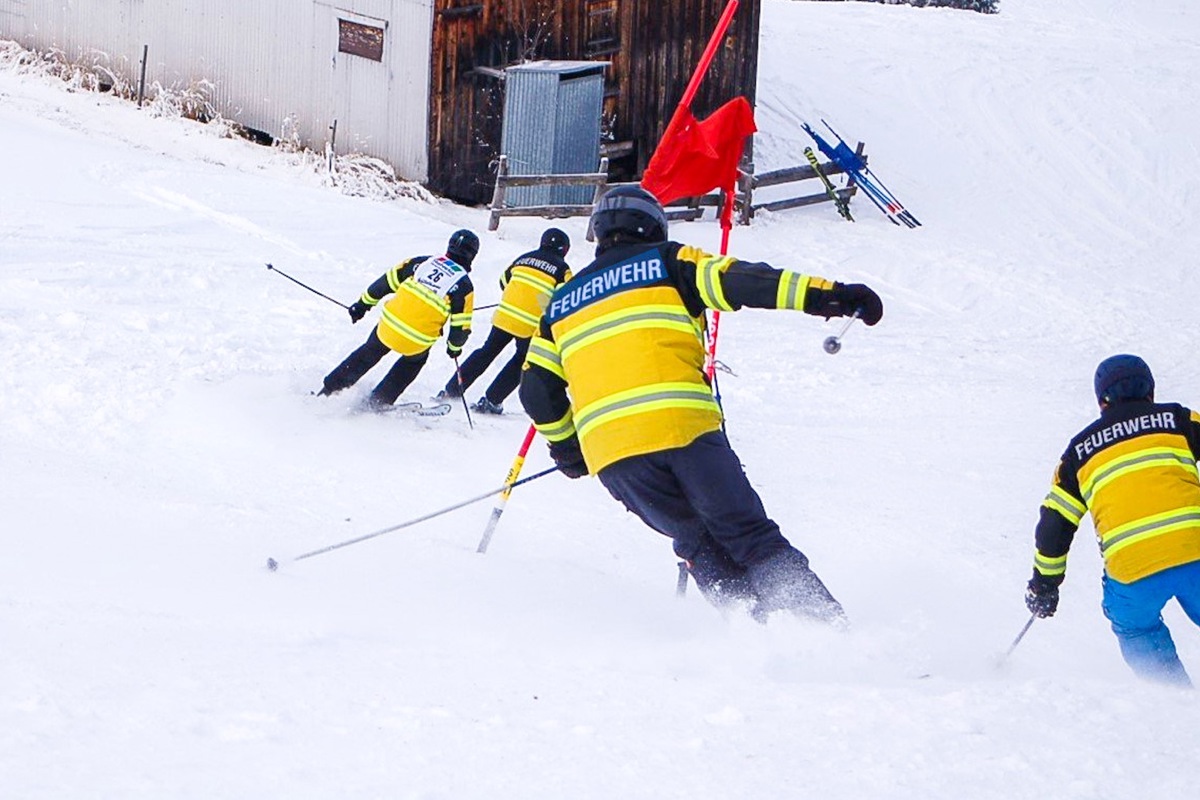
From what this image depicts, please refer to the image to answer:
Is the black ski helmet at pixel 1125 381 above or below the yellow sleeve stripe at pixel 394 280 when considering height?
above

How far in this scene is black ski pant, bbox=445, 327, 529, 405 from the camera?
9.30m

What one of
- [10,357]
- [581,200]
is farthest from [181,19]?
[10,357]

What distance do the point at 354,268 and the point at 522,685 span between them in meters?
8.89

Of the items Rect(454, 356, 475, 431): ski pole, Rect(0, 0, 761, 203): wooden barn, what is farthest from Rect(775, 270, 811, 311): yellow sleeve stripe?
Rect(0, 0, 761, 203): wooden barn

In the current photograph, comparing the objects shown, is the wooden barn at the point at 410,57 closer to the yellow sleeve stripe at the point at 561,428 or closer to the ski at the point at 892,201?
the ski at the point at 892,201

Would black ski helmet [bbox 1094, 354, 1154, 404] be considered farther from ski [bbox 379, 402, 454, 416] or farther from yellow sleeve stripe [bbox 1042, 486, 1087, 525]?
ski [bbox 379, 402, 454, 416]

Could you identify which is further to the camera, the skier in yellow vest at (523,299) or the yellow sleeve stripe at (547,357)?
the skier in yellow vest at (523,299)

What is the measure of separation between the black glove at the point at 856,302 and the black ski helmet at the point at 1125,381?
1051 millimetres

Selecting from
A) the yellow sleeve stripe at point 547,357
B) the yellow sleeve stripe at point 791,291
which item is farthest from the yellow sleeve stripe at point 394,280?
the yellow sleeve stripe at point 791,291

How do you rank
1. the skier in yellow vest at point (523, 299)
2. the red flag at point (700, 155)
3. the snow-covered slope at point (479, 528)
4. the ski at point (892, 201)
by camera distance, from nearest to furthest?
1. the snow-covered slope at point (479, 528)
2. the skier in yellow vest at point (523, 299)
3. the red flag at point (700, 155)
4. the ski at point (892, 201)

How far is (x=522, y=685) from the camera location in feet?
14.1

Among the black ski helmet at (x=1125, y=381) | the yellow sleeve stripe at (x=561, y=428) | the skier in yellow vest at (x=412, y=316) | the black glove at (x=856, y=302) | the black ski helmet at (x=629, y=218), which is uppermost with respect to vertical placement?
the black ski helmet at (x=629, y=218)

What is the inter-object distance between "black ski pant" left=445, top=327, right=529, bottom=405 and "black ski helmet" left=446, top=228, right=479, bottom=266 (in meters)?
0.71

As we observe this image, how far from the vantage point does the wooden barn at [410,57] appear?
16078 mm
